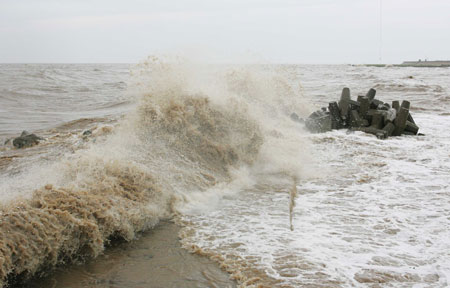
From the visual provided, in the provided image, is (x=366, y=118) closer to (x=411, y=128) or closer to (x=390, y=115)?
(x=390, y=115)

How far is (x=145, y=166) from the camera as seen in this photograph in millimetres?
5645

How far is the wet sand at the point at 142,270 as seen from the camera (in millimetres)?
3234

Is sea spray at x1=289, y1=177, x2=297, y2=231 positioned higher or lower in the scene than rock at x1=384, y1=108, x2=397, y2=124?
lower

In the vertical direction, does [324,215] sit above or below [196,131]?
below

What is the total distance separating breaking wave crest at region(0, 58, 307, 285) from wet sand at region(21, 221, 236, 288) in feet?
0.52

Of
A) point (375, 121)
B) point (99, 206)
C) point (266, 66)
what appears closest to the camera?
point (99, 206)

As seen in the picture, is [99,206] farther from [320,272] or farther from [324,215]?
[324,215]

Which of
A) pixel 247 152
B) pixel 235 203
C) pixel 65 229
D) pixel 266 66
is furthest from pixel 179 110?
pixel 266 66

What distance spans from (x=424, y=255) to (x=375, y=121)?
7.36m

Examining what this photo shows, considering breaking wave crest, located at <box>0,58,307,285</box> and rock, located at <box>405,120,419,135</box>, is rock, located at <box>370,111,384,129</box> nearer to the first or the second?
rock, located at <box>405,120,419,135</box>

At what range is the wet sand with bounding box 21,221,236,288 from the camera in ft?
10.6

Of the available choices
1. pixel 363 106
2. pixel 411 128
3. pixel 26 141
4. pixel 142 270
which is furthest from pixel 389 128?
pixel 26 141

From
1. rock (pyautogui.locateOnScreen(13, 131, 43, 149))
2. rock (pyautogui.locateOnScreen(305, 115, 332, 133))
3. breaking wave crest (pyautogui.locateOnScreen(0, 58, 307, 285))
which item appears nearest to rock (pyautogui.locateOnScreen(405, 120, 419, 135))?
rock (pyautogui.locateOnScreen(305, 115, 332, 133))

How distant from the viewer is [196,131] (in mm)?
7289
